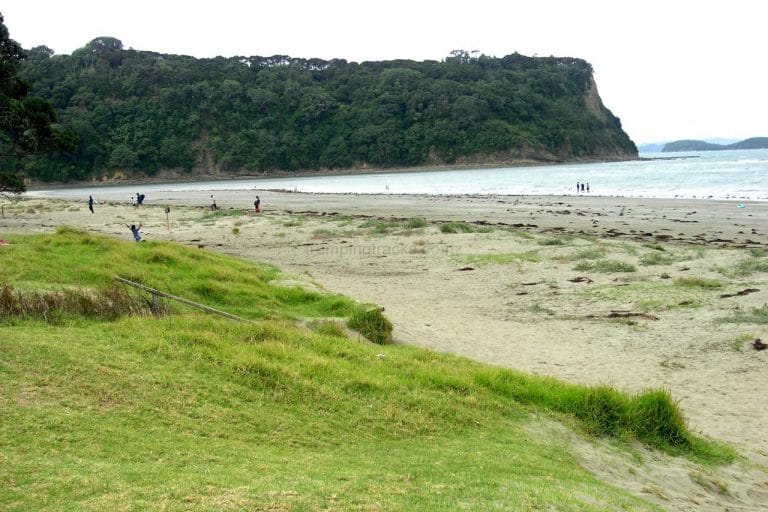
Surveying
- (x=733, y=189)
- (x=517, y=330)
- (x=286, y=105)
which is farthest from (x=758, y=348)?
(x=286, y=105)

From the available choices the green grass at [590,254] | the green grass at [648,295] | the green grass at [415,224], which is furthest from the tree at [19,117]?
the green grass at [648,295]

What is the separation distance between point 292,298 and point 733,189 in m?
47.8

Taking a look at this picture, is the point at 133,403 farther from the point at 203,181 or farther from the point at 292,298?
the point at 203,181

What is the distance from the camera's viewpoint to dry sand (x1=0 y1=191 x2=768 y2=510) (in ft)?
28.2

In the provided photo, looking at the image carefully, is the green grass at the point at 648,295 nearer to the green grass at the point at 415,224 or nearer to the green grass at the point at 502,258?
the green grass at the point at 502,258

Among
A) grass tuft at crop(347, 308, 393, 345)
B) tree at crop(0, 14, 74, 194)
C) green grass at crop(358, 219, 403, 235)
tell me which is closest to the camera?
grass tuft at crop(347, 308, 393, 345)

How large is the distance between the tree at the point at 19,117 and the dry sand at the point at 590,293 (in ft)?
22.2

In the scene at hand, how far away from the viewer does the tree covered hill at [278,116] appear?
112812 mm

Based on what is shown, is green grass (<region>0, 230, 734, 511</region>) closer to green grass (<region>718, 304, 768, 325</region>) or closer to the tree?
green grass (<region>718, 304, 768, 325</region>)

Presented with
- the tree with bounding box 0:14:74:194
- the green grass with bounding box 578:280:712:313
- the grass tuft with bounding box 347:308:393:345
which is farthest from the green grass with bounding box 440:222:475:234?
the grass tuft with bounding box 347:308:393:345

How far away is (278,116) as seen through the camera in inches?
5143

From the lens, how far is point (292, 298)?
43.8 feet

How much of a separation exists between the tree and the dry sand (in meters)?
6.75

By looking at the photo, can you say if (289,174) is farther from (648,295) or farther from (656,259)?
(648,295)
